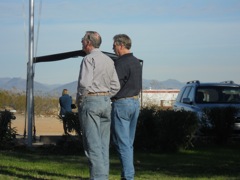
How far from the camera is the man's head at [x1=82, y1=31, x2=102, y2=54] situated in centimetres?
758

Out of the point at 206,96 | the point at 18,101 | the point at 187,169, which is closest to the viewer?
the point at 187,169

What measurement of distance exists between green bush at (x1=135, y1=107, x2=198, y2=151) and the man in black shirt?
5855 millimetres

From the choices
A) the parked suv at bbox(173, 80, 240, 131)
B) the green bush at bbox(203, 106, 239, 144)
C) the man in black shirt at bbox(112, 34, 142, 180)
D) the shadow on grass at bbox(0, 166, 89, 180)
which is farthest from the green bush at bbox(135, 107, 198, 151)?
the man in black shirt at bbox(112, 34, 142, 180)

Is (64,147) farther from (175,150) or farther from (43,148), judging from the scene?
(175,150)

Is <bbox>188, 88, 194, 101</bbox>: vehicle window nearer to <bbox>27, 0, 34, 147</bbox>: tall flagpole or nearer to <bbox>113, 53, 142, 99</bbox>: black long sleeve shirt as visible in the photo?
<bbox>27, 0, 34, 147</bbox>: tall flagpole

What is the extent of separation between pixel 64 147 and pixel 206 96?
4.72 metres

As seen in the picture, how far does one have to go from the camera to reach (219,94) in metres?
17.3

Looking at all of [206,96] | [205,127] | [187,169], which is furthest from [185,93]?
[187,169]

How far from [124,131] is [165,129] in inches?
242

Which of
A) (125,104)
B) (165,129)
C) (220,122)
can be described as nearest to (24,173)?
(125,104)

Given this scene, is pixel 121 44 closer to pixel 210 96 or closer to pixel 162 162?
pixel 162 162

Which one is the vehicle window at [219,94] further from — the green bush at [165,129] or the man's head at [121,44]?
the man's head at [121,44]

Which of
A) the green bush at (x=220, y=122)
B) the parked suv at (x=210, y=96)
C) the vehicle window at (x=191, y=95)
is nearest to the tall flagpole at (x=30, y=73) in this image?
the parked suv at (x=210, y=96)

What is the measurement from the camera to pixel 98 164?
7.45 metres
